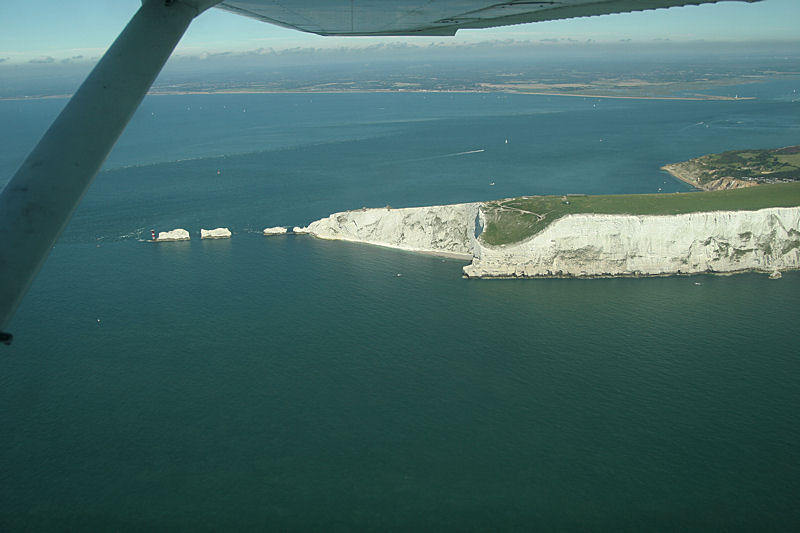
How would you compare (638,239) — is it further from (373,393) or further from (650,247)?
(373,393)

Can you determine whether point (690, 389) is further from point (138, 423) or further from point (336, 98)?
point (336, 98)

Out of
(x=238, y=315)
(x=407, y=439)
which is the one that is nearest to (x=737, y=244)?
(x=407, y=439)

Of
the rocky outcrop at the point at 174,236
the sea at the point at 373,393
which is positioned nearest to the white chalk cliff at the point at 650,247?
the sea at the point at 373,393

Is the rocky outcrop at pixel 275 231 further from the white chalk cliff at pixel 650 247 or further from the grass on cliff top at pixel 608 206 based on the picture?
the grass on cliff top at pixel 608 206

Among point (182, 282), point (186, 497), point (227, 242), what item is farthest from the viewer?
point (227, 242)

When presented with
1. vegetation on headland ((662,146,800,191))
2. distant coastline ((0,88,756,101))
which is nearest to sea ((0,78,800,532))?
vegetation on headland ((662,146,800,191))
